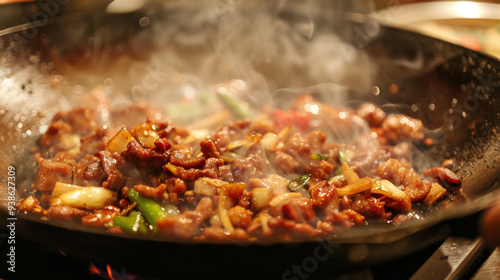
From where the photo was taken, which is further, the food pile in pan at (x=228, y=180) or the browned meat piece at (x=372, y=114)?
the browned meat piece at (x=372, y=114)

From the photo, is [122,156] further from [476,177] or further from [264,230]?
[476,177]

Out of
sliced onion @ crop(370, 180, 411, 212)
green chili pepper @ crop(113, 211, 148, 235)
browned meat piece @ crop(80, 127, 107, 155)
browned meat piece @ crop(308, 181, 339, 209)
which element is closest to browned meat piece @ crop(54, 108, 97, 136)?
browned meat piece @ crop(80, 127, 107, 155)

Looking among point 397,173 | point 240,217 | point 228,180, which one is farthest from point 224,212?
point 397,173

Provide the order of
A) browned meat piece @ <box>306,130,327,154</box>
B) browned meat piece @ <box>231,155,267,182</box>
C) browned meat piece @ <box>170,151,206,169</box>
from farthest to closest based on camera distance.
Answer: browned meat piece @ <box>306,130,327,154</box> < browned meat piece @ <box>231,155,267,182</box> < browned meat piece @ <box>170,151,206,169</box>

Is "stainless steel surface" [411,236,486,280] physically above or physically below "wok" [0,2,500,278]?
below

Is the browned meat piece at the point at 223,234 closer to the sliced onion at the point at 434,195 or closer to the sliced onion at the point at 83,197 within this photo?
the sliced onion at the point at 83,197

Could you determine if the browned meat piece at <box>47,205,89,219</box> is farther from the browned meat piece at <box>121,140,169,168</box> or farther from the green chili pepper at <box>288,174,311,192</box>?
the green chili pepper at <box>288,174,311,192</box>

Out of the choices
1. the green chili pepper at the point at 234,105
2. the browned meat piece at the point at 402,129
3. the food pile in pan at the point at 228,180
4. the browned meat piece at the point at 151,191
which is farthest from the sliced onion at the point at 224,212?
the browned meat piece at the point at 402,129
